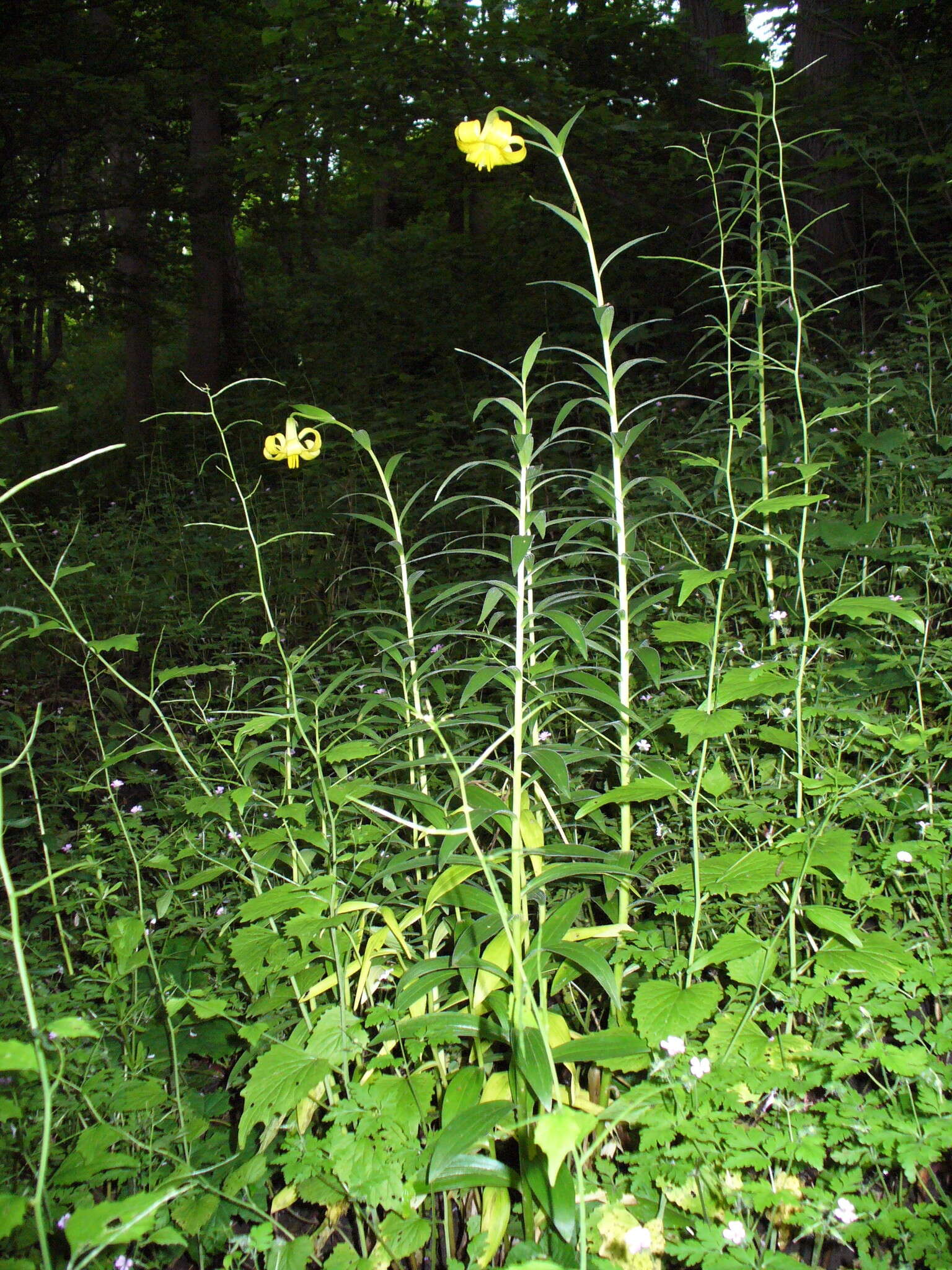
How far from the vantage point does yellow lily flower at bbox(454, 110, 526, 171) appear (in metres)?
1.41

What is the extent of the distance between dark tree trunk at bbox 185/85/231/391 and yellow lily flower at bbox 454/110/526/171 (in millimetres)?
5225

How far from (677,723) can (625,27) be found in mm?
5541

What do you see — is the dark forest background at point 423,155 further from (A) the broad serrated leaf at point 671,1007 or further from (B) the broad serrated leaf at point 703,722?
(A) the broad serrated leaf at point 671,1007

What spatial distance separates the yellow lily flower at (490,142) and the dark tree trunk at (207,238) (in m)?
5.22

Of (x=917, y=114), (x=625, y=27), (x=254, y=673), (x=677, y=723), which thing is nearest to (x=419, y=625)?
(x=677, y=723)

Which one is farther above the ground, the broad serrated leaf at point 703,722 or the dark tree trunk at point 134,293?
the dark tree trunk at point 134,293

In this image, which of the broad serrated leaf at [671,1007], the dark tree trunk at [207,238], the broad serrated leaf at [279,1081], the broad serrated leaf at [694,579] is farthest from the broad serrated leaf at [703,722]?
the dark tree trunk at [207,238]

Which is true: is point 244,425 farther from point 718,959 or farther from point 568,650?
point 718,959

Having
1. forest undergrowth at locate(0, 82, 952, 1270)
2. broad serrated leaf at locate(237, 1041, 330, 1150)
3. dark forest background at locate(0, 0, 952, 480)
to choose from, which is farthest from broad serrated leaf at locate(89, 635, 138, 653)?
dark forest background at locate(0, 0, 952, 480)

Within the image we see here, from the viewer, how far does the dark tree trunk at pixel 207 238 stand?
237 inches

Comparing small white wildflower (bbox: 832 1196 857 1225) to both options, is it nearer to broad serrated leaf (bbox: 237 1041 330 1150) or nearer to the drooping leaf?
the drooping leaf

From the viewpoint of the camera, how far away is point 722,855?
1.40m

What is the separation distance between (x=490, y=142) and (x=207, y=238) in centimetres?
568

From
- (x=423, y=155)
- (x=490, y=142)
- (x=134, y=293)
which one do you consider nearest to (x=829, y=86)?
(x=423, y=155)
